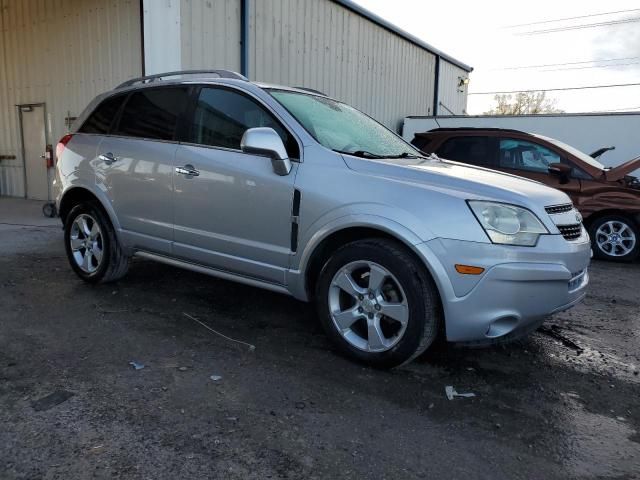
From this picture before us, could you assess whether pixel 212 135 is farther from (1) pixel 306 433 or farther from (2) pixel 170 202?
(1) pixel 306 433

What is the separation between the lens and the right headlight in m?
2.99

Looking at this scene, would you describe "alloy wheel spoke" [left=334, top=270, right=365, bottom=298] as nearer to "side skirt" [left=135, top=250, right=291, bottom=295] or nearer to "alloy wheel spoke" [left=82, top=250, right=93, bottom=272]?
"side skirt" [left=135, top=250, right=291, bottom=295]

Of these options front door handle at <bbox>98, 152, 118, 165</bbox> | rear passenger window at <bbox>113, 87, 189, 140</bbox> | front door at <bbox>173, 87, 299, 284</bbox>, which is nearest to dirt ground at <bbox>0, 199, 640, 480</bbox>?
front door at <bbox>173, 87, 299, 284</bbox>

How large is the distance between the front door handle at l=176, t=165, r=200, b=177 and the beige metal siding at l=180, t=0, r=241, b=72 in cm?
456

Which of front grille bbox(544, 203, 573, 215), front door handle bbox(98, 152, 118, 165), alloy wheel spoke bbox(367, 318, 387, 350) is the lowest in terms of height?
→ alloy wheel spoke bbox(367, 318, 387, 350)

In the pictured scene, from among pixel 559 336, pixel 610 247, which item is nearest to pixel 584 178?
pixel 610 247

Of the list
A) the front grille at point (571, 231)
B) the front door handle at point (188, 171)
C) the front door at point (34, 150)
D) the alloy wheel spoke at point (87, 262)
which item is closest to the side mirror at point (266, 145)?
the front door handle at point (188, 171)

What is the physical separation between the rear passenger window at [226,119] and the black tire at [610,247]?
18.6 feet

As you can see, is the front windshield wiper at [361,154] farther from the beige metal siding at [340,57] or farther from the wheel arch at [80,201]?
the beige metal siding at [340,57]

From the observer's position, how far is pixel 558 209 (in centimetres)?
335

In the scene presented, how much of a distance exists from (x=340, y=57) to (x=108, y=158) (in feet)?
28.7

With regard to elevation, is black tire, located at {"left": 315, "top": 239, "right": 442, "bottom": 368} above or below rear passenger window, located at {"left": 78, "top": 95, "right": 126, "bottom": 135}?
below

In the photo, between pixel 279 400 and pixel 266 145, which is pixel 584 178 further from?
pixel 279 400

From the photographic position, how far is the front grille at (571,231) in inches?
128
